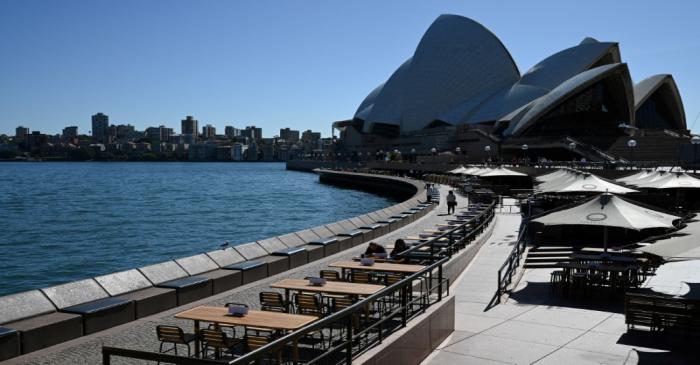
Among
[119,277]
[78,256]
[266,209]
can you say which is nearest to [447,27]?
[266,209]

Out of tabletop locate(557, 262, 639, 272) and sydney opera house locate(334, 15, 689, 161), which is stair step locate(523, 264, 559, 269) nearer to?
tabletop locate(557, 262, 639, 272)

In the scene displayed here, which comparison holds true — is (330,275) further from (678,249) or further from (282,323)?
(678,249)

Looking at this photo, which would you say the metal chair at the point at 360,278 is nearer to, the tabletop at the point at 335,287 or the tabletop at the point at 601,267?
the tabletop at the point at 335,287

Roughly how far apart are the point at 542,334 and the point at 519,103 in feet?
247

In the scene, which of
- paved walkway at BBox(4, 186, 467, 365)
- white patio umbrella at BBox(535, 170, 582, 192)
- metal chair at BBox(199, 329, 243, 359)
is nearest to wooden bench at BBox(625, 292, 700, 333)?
paved walkway at BBox(4, 186, 467, 365)

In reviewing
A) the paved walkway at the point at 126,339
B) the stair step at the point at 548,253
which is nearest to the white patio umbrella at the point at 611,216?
the stair step at the point at 548,253

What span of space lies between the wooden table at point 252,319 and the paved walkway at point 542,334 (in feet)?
6.35

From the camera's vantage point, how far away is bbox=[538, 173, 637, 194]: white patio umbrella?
18834 mm

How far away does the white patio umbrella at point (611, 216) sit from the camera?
38.2ft

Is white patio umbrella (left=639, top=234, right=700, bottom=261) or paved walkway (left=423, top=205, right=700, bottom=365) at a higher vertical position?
white patio umbrella (left=639, top=234, right=700, bottom=261)

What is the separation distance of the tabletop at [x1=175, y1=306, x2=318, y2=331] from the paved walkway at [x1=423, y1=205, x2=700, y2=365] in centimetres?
193

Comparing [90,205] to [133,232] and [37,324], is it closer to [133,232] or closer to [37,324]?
[133,232]

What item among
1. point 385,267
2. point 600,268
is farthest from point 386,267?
point 600,268

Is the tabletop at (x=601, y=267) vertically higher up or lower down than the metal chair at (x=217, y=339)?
lower down
